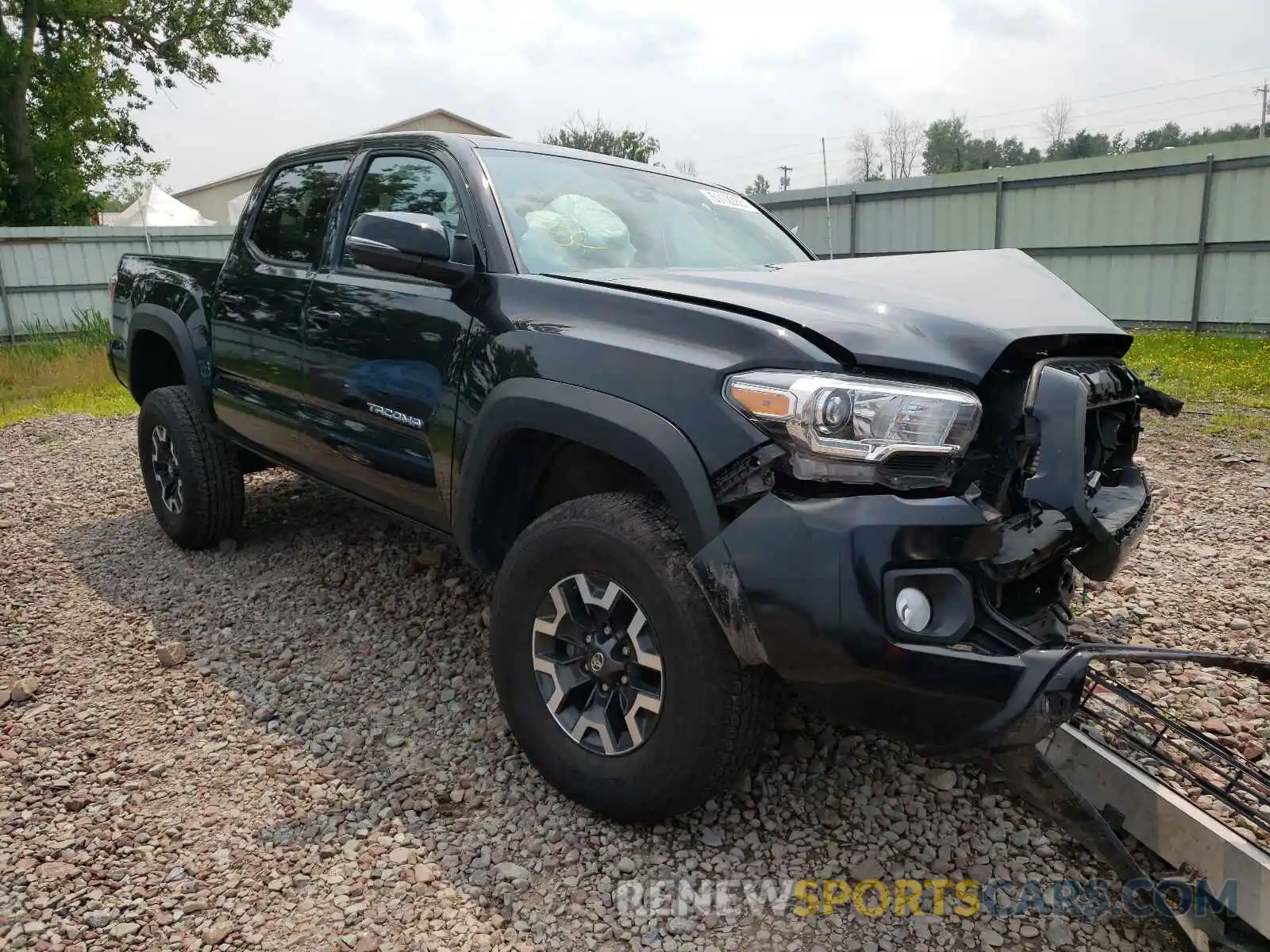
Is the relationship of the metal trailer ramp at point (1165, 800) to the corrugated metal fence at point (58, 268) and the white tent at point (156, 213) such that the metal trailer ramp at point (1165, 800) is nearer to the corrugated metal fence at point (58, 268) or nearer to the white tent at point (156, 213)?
the corrugated metal fence at point (58, 268)

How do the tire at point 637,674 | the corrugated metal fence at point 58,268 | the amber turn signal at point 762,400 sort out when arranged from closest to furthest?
the amber turn signal at point 762,400
the tire at point 637,674
the corrugated metal fence at point 58,268

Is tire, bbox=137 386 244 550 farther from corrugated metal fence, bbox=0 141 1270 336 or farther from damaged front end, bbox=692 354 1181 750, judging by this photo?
corrugated metal fence, bbox=0 141 1270 336

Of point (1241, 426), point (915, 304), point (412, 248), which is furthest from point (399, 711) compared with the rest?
point (1241, 426)

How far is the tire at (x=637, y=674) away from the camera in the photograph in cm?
212

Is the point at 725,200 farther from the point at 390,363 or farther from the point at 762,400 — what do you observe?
the point at 762,400

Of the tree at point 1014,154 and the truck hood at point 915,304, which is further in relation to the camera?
the tree at point 1014,154

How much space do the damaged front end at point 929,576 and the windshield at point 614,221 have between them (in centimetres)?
122

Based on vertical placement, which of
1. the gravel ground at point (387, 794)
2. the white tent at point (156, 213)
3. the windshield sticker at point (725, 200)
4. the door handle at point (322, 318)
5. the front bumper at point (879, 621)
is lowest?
the gravel ground at point (387, 794)

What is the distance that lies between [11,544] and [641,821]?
4.32m

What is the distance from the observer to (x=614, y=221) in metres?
3.17

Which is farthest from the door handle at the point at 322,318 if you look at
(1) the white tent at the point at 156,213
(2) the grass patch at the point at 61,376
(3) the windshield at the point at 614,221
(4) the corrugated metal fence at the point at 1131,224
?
(1) the white tent at the point at 156,213

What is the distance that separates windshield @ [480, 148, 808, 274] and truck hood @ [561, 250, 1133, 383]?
220mm

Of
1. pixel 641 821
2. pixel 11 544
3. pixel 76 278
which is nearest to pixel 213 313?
pixel 11 544

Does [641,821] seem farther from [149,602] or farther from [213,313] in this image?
[213,313]
